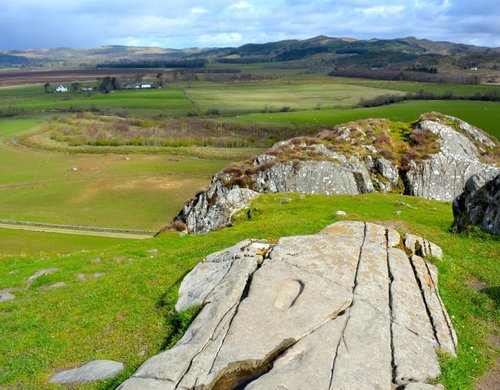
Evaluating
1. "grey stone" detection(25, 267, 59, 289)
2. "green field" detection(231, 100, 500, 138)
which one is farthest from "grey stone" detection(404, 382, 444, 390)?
"green field" detection(231, 100, 500, 138)

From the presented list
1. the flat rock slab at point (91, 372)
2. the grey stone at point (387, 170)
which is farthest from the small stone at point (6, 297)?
the grey stone at point (387, 170)

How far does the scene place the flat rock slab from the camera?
16.1 metres

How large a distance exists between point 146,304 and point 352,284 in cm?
979

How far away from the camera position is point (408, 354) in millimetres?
14383

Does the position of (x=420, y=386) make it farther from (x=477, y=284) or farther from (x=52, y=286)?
(x=52, y=286)

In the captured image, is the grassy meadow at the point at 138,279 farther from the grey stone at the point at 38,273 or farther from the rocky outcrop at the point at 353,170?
the rocky outcrop at the point at 353,170

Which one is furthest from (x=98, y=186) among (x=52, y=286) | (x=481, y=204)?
(x=481, y=204)

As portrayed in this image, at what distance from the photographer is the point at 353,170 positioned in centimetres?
5225

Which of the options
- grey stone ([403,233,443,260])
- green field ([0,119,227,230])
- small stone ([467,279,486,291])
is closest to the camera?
small stone ([467,279,486,291])

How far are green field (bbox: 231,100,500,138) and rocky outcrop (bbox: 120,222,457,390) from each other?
103 meters

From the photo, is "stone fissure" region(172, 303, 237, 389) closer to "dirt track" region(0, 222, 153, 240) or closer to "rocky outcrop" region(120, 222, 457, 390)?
"rocky outcrop" region(120, 222, 457, 390)

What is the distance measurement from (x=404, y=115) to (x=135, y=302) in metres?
133

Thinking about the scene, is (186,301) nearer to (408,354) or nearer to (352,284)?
(352,284)

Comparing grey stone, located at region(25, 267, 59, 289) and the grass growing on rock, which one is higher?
the grass growing on rock
